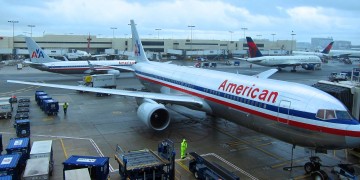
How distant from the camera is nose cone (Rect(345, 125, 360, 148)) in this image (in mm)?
14266

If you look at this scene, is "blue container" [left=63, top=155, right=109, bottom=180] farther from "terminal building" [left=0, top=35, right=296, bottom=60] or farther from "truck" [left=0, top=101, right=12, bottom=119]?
"terminal building" [left=0, top=35, right=296, bottom=60]

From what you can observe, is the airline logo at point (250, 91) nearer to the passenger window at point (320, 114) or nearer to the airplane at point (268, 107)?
the airplane at point (268, 107)

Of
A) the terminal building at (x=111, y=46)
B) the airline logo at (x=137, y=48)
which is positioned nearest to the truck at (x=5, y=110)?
the airline logo at (x=137, y=48)

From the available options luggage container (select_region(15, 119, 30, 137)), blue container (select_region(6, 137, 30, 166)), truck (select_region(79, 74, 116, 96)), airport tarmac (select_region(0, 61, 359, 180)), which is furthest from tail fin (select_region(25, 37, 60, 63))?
blue container (select_region(6, 137, 30, 166))

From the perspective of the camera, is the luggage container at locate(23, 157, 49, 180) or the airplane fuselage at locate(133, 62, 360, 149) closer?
the luggage container at locate(23, 157, 49, 180)

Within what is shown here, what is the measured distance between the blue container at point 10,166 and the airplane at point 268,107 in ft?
27.1

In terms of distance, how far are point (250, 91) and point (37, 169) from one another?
1215cm

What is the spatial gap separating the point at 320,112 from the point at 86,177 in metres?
11.0

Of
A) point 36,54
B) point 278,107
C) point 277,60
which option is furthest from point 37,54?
point 277,60

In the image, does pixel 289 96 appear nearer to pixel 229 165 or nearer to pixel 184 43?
pixel 229 165

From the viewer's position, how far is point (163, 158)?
16.7 metres

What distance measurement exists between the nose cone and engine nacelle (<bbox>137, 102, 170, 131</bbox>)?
11.4 meters

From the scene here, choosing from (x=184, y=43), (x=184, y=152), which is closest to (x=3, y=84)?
(x=184, y=152)

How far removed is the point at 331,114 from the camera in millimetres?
15102
